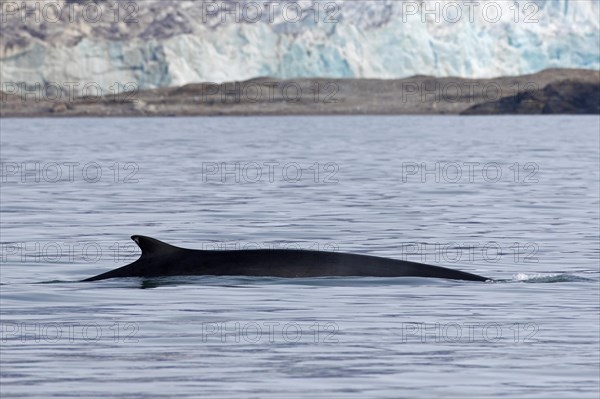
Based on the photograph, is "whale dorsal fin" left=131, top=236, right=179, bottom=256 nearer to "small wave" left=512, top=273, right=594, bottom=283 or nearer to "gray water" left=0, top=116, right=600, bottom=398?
"gray water" left=0, top=116, right=600, bottom=398

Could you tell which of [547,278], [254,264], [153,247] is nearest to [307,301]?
[254,264]

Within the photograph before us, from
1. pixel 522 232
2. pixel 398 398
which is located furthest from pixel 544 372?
pixel 522 232

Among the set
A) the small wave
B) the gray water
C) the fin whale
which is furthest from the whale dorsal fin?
the small wave

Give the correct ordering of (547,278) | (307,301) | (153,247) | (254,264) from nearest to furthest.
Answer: (307,301) → (153,247) → (254,264) → (547,278)

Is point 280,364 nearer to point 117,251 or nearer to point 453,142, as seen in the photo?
point 117,251

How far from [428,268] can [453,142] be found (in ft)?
272

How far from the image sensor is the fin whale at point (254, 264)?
2008cm

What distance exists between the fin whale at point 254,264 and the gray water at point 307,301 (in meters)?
0.16

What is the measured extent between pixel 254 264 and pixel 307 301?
169cm

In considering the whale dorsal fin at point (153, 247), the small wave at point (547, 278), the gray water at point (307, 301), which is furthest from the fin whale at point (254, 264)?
the small wave at point (547, 278)

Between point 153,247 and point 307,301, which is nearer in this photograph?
point 307,301

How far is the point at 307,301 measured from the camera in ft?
61.9

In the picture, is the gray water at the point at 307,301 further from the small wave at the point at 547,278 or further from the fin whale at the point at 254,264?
the fin whale at the point at 254,264

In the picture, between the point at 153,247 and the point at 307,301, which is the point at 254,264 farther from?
the point at 307,301
